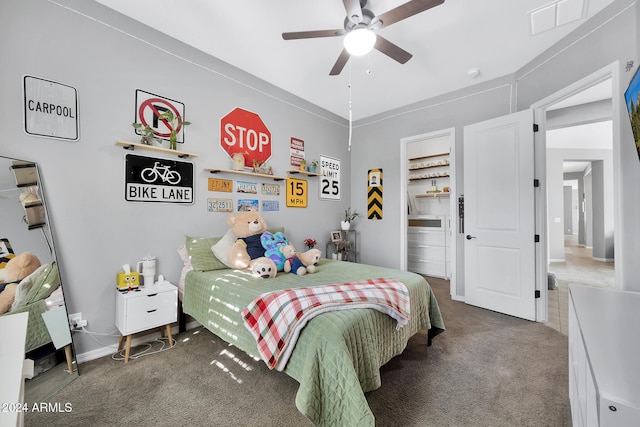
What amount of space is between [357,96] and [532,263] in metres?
3.04

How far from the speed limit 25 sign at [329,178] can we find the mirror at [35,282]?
3.08 metres

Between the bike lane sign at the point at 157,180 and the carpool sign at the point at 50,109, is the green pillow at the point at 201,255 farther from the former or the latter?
the carpool sign at the point at 50,109

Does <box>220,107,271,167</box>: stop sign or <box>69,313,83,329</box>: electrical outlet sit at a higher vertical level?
<box>220,107,271,167</box>: stop sign

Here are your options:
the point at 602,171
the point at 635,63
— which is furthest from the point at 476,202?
the point at 602,171

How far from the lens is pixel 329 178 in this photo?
169 inches

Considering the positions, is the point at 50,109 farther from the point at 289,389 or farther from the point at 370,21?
the point at 289,389

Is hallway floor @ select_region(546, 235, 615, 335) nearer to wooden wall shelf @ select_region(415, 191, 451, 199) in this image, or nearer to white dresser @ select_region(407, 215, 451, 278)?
white dresser @ select_region(407, 215, 451, 278)

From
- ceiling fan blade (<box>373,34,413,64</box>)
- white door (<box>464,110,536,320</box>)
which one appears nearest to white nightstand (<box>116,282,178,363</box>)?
ceiling fan blade (<box>373,34,413,64</box>)

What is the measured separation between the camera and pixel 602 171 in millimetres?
6008

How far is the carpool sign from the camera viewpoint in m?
1.83

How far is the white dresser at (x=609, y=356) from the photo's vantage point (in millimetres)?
555

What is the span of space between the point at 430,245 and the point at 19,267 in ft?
16.7

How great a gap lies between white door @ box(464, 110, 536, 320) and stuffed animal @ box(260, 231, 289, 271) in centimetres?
243

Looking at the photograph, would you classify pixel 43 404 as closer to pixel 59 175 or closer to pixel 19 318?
pixel 19 318
